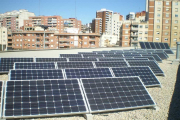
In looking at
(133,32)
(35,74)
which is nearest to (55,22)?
(133,32)

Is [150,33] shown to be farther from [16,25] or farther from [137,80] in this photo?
[16,25]

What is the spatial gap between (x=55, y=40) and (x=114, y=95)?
72431 mm

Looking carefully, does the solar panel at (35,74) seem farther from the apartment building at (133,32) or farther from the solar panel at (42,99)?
the apartment building at (133,32)

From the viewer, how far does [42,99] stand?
7.76m

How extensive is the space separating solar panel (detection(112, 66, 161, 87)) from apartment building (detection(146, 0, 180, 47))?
217 feet

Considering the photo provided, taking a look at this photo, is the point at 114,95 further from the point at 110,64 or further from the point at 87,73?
the point at 110,64

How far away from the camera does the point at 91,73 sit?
11961 mm

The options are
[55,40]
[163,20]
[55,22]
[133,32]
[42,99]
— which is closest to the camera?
[42,99]

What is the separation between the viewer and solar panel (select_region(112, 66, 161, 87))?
1235cm

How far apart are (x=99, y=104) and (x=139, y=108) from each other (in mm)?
1899

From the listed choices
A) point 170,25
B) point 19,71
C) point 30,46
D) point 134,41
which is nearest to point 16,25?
point 30,46

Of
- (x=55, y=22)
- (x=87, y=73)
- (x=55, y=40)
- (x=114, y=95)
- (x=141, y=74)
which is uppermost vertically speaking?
(x=55, y=22)

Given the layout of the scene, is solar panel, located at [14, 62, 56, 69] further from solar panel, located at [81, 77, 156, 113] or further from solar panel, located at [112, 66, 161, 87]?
solar panel, located at [81, 77, 156, 113]

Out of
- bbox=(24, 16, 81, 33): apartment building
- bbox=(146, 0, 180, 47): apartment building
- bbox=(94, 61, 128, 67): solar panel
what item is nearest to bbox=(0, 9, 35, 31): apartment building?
bbox=(24, 16, 81, 33): apartment building
